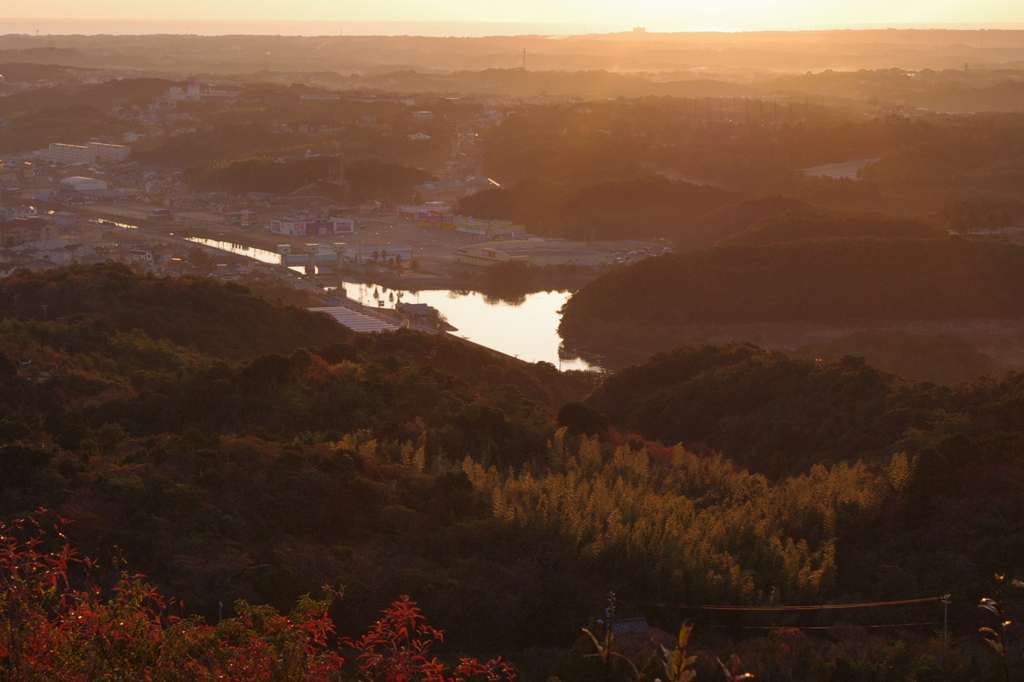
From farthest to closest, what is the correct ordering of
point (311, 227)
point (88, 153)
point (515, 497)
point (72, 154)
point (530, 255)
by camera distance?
point (72, 154)
point (88, 153)
point (311, 227)
point (530, 255)
point (515, 497)

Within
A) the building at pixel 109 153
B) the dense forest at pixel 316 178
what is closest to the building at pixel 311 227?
the dense forest at pixel 316 178

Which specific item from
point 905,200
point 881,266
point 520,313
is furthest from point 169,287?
point 905,200

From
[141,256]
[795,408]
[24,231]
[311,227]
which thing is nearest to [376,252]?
[311,227]

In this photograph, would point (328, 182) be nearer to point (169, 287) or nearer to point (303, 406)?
point (169, 287)

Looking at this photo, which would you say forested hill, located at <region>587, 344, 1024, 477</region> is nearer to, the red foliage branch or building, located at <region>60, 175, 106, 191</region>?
the red foliage branch

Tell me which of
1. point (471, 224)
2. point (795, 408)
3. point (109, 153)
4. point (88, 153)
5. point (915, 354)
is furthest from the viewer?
point (109, 153)

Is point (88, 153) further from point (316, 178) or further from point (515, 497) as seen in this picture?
point (515, 497)
